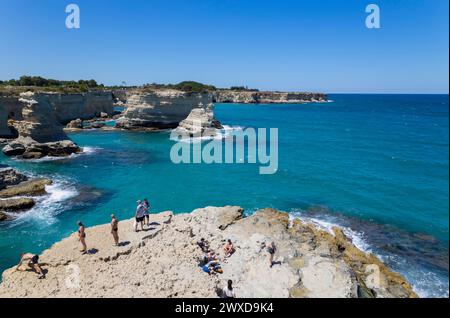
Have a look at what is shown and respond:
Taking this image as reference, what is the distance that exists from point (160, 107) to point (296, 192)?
38829 mm

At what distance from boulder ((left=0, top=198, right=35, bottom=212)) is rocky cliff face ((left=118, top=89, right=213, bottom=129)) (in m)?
37.8

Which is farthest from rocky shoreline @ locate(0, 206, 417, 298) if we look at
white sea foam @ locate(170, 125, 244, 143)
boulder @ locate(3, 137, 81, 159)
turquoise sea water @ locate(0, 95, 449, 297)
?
white sea foam @ locate(170, 125, 244, 143)

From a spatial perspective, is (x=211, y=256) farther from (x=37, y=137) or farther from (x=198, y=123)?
(x=198, y=123)

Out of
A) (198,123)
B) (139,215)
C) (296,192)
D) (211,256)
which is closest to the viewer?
(211,256)

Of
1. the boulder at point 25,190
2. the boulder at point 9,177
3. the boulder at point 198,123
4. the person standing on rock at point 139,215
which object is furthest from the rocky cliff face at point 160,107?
the person standing on rock at point 139,215

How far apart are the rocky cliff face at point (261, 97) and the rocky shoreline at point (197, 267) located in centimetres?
14307

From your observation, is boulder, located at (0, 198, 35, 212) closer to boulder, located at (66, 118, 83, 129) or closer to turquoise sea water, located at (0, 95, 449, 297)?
turquoise sea water, located at (0, 95, 449, 297)

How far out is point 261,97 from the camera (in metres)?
164

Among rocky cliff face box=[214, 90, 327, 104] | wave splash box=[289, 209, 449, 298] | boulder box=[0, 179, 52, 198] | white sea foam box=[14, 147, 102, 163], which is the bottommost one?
wave splash box=[289, 209, 449, 298]

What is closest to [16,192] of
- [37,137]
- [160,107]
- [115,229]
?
[115,229]

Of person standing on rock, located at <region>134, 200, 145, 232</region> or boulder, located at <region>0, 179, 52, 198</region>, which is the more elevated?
person standing on rock, located at <region>134, 200, 145, 232</region>

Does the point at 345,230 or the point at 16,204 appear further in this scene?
the point at 16,204

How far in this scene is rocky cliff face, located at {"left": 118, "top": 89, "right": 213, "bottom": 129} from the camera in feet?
191
